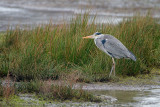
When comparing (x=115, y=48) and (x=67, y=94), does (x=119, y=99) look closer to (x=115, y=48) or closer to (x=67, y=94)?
(x=67, y=94)

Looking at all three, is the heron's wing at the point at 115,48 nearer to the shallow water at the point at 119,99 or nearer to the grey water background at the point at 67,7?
the shallow water at the point at 119,99

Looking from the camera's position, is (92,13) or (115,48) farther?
(92,13)

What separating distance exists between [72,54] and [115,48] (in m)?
1.17

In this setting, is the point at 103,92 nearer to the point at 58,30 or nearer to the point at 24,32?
the point at 58,30

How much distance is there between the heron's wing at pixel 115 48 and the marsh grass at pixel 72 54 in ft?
1.61

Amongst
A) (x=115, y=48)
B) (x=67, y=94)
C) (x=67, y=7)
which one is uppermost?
(x=115, y=48)

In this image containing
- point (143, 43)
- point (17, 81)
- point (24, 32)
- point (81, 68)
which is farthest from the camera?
point (24, 32)

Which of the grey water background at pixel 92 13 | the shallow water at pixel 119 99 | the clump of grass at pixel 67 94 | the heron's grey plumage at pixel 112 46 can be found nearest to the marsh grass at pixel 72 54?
the heron's grey plumage at pixel 112 46

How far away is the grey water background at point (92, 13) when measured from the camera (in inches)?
254

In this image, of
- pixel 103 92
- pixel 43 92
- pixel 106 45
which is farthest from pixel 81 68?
pixel 43 92

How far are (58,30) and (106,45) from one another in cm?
192

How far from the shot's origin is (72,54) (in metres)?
8.38

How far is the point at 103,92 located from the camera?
684 cm

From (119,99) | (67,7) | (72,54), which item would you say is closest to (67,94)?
(119,99)
